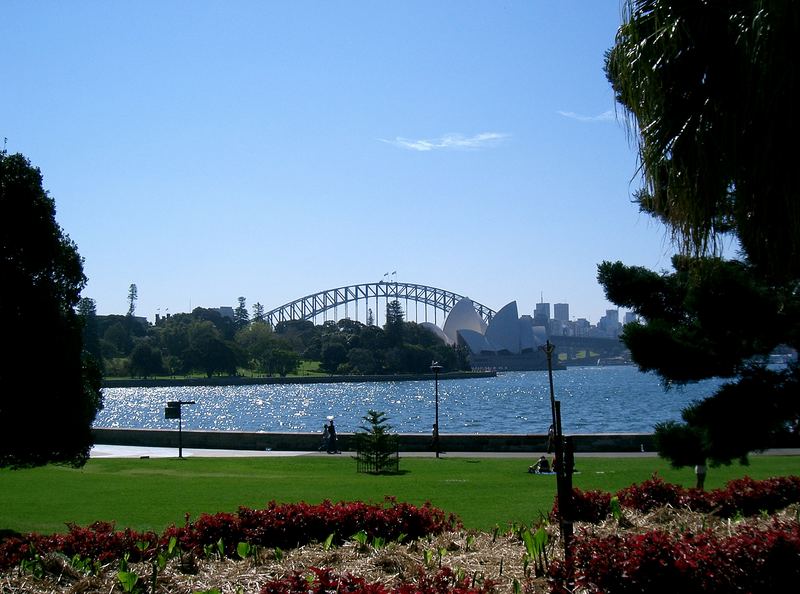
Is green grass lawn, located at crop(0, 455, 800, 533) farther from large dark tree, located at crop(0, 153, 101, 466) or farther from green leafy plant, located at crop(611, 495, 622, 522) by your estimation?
green leafy plant, located at crop(611, 495, 622, 522)

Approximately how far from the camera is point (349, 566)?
5.91 meters

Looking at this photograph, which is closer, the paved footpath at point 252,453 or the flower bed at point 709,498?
the flower bed at point 709,498

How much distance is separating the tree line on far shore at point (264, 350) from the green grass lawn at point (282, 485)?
85762 millimetres

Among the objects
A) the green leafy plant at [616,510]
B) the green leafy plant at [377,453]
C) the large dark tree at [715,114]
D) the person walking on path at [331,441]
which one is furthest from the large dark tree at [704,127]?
the person walking on path at [331,441]

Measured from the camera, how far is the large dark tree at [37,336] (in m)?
9.90

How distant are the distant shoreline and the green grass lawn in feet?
300

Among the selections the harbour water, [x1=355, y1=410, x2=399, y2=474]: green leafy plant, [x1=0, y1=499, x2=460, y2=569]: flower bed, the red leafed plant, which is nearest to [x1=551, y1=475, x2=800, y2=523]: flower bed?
[x1=0, y1=499, x2=460, y2=569]: flower bed

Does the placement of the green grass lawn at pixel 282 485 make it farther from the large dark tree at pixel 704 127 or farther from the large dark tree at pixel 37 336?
the large dark tree at pixel 704 127

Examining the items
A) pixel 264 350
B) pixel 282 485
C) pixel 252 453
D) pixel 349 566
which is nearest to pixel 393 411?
pixel 252 453

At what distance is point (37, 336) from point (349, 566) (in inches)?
233

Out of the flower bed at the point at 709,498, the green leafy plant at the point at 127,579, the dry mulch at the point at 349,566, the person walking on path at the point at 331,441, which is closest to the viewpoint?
the green leafy plant at the point at 127,579

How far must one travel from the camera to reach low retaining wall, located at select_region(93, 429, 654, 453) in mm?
22609

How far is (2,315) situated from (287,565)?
591cm

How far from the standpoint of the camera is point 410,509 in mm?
7254
